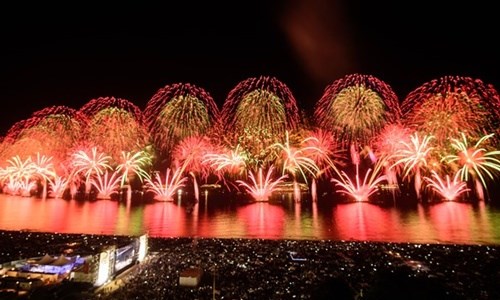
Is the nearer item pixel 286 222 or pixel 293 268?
pixel 293 268

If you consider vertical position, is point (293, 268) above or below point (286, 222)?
below

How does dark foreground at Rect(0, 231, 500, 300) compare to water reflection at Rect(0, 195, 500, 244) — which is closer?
dark foreground at Rect(0, 231, 500, 300)

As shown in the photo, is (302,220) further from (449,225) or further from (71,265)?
(71,265)

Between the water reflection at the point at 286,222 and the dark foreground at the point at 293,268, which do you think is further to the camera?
the water reflection at the point at 286,222

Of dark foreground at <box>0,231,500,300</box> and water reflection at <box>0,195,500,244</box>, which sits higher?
water reflection at <box>0,195,500,244</box>
